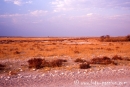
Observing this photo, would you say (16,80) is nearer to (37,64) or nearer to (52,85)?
(52,85)

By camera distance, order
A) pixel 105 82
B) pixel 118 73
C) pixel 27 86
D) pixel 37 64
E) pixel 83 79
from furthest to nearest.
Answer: pixel 37 64, pixel 118 73, pixel 83 79, pixel 105 82, pixel 27 86

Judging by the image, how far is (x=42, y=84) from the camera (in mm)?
11664

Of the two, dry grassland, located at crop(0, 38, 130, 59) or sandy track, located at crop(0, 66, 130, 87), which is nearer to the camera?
sandy track, located at crop(0, 66, 130, 87)

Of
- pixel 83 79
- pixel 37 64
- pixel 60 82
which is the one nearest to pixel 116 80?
pixel 83 79

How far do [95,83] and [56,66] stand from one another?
733 centimetres

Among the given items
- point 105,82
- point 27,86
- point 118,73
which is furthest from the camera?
point 118,73

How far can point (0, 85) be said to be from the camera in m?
11.5

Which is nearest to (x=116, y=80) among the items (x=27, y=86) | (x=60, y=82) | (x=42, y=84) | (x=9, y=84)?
(x=60, y=82)

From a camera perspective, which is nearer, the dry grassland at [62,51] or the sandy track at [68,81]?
the sandy track at [68,81]

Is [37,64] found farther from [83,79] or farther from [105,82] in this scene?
[105,82]

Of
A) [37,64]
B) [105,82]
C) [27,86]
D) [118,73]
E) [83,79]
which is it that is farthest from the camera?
[37,64]

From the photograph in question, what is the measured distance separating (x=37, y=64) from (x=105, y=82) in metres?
7.88

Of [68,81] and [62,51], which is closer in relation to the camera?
[68,81]

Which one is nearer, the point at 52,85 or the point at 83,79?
the point at 52,85
